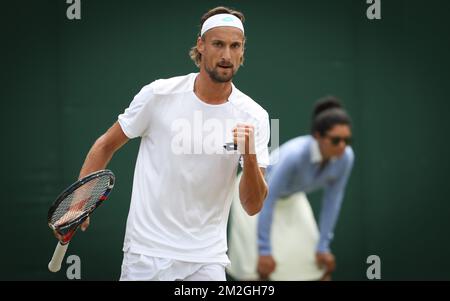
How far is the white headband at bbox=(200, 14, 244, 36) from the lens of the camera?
3816 mm

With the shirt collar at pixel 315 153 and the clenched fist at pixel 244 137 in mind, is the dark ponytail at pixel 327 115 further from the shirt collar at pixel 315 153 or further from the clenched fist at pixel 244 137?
the clenched fist at pixel 244 137

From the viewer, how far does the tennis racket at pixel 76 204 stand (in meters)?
3.58

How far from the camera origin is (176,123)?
376 cm

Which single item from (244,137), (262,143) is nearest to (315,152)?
(262,143)

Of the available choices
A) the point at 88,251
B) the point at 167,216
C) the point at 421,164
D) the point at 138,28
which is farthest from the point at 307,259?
the point at 167,216

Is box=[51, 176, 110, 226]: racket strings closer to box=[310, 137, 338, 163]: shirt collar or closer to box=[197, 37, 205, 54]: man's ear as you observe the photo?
box=[197, 37, 205, 54]: man's ear

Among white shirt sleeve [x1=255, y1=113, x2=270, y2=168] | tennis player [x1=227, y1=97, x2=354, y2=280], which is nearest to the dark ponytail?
tennis player [x1=227, y1=97, x2=354, y2=280]

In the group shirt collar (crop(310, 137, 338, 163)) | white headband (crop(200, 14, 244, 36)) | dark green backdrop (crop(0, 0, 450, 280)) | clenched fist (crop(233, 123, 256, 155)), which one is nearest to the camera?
clenched fist (crop(233, 123, 256, 155))

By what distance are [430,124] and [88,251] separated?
2035 mm

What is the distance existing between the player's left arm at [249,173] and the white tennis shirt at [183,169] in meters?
0.13

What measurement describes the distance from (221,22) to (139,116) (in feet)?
1.52

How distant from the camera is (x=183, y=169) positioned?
372cm

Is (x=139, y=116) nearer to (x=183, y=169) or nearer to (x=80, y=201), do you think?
(x=183, y=169)

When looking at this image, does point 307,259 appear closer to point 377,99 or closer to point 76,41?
point 377,99
